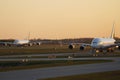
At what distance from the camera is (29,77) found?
29.6m

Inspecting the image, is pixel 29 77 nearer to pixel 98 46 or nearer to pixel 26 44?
pixel 98 46

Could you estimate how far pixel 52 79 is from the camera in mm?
28609

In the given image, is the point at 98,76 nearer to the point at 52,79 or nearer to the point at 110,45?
the point at 52,79

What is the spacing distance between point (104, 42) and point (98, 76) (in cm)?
5011

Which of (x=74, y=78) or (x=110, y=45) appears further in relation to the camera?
(x=110, y=45)

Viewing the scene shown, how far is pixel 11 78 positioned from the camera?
29203 mm

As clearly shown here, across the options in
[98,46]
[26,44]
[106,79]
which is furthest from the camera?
[26,44]

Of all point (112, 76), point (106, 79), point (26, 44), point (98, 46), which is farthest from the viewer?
point (26, 44)

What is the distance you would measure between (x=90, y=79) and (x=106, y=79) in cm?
134

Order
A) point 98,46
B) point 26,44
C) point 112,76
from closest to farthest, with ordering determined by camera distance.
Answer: point 112,76 → point 98,46 → point 26,44

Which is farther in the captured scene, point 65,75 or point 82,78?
point 65,75

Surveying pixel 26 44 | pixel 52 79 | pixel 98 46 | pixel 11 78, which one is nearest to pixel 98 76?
pixel 52 79

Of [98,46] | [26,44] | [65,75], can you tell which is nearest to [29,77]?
[65,75]

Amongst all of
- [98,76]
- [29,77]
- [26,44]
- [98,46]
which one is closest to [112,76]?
[98,76]
